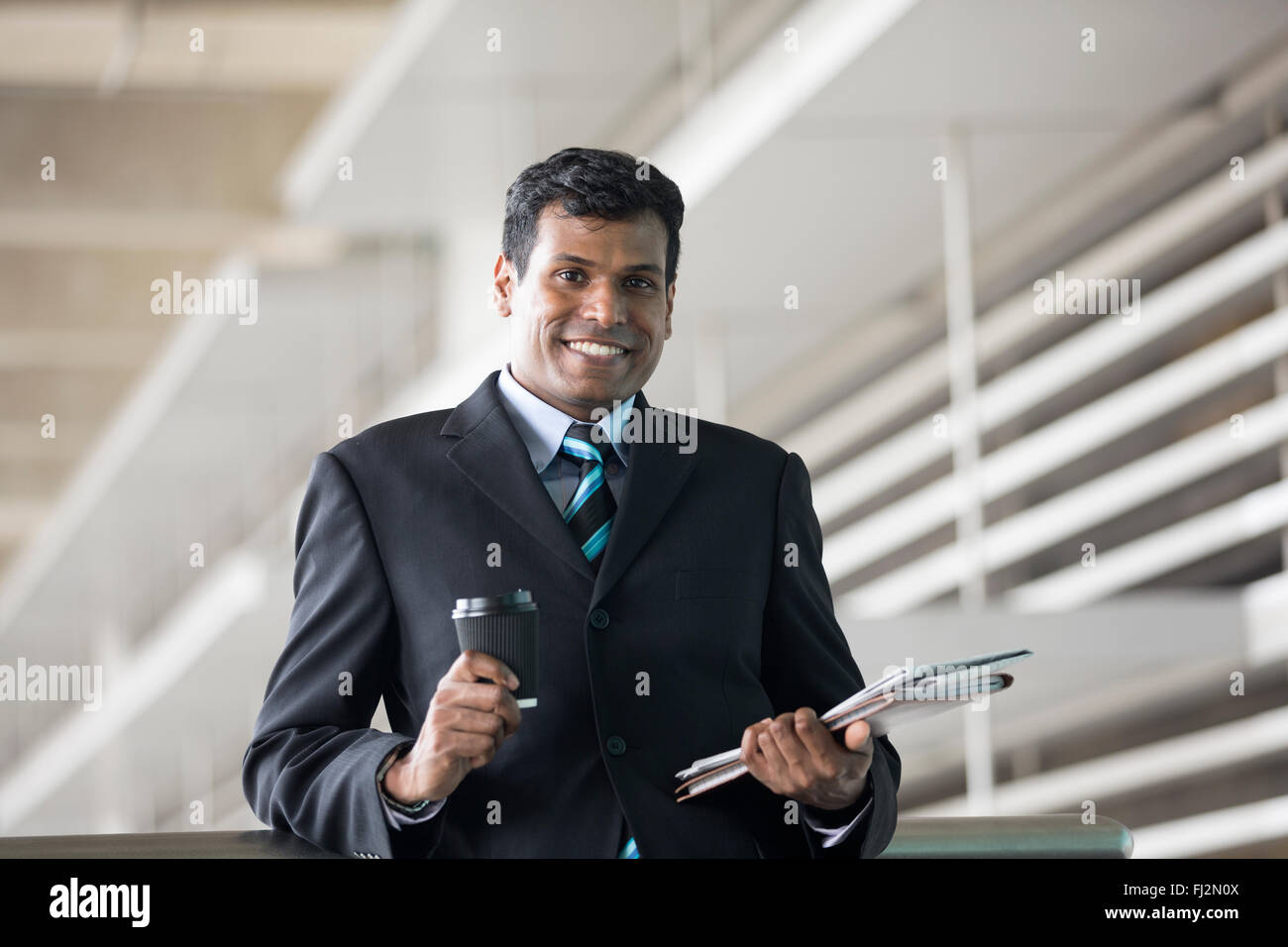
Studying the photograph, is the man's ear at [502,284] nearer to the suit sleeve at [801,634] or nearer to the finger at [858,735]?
the suit sleeve at [801,634]

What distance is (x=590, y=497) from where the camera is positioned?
1.72 m

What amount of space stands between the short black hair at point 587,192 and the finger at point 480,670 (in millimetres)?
498

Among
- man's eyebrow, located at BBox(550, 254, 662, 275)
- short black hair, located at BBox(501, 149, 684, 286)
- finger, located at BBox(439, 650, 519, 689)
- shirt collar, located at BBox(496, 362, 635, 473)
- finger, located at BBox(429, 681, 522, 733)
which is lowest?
finger, located at BBox(429, 681, 522, 733)

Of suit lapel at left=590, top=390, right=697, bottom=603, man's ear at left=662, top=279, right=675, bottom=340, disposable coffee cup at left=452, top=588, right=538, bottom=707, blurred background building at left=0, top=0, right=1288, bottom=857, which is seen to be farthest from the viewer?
blurred background building at left=0, top=0, right=1288, bottom=857

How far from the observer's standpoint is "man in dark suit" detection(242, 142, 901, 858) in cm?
156

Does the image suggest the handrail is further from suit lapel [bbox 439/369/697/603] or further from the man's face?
the man's face

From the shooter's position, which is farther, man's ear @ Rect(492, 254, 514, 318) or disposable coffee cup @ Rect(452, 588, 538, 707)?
man's ear @ Rect(492, 254, 514, 318)

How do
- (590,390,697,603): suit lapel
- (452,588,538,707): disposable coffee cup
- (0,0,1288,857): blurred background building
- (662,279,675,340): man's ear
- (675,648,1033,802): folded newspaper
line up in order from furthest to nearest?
(0,0,1288,857): blurred background building → (662,279,675,340): man's ear → (590,390,697,603): suit lapel → (452,588,538,707): disposable coffee cup → (675,648,1033,802): folded newspaper

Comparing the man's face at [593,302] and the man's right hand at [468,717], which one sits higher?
the man's face at [593,302]

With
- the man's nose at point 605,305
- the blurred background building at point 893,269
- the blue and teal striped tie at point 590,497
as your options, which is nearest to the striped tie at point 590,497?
the blue and teal striped tie at point 590,497

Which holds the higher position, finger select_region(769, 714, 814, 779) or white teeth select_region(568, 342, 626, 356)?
white teeth select_region(568, 342, 626, 356)

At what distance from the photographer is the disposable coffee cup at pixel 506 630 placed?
141cm

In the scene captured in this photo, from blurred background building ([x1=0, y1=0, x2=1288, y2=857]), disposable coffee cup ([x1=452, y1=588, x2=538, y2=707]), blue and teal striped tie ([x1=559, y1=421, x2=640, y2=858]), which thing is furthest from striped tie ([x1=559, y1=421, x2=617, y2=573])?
blurred background building ([x1=0, y1=0, x2=1288, y2=857])

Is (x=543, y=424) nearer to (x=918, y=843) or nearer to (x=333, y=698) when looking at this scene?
(x=333, y=698)
